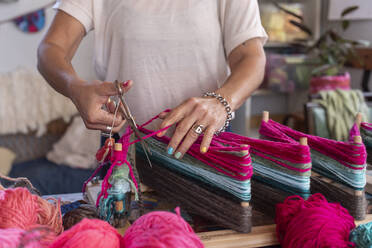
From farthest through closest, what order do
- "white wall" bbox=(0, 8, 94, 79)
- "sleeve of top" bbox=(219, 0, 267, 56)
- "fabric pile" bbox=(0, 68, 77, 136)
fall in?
"white wall" bbox=(0, 8, 94, 79)
"fabric pile" bbox=(0, 68, 77, 136)
"sleeve of top" bbox=(219, 0, 267, 56)

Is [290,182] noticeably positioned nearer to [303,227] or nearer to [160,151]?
[303,227]

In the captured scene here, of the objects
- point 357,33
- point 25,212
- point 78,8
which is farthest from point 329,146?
point 357,33

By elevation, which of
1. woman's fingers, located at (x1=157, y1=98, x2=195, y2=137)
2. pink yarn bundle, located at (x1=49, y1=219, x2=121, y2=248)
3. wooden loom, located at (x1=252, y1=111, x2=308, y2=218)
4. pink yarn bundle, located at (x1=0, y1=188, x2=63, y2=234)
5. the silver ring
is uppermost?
woman's fingers, located at (x1=157, y1=98, x2=195, y2=137)

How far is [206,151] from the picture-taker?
32.9 inches

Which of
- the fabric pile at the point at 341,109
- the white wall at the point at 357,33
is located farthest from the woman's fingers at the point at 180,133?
the white wall at the point at 357,33

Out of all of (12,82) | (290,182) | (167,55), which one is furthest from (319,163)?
(12,82)

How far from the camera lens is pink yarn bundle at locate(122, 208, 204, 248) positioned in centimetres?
59

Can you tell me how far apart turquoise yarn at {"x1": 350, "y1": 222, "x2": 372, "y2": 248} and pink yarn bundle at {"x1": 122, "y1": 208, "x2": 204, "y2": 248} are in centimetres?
26

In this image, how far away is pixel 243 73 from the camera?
1.04 metres

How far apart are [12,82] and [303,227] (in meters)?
2.44

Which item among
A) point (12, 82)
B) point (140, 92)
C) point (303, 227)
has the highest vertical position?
point (140, 92)

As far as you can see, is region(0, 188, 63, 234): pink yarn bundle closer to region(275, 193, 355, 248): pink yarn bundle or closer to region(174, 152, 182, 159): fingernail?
region(174, 152, 182, 159): fingernail

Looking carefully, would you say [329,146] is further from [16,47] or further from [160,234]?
[16,47]

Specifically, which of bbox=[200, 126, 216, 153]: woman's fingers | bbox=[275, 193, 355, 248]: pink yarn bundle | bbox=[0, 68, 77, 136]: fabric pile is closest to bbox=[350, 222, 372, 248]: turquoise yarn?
bbox=[275, 193, 355, 248]: pink yarn bundle
